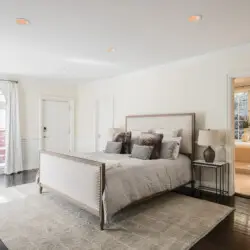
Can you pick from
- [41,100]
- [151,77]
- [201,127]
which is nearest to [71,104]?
[41,100]

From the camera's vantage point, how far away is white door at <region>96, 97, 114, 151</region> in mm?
5949

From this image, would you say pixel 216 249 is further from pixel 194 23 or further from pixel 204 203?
pixel 194 23

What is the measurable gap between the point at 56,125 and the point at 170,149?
3970 millimetres

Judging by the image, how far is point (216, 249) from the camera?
215cm

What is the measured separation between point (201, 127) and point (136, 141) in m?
1.28

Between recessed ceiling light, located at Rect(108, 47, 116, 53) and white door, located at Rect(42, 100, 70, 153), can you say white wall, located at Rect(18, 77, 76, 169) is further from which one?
recessed ceiling light, located at Rect(108, 47, 116, 53)

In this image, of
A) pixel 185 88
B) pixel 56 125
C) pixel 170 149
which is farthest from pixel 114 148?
pixel 56 125

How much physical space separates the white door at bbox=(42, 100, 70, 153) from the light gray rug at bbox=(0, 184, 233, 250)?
291cm

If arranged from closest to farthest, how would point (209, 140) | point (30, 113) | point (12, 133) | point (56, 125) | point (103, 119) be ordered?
point (209, 140), point (12, 133), point (30, 113), point (103, 119), point (56, 125)

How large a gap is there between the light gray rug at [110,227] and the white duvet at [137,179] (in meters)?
0.24

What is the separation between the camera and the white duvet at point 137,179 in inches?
103

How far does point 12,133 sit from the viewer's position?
5508mm

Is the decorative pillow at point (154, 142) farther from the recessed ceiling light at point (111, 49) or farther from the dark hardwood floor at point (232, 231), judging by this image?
the recessed ceiling light at point (111, 49)

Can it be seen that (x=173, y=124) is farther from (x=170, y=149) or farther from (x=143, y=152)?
(x=143, y=152)
